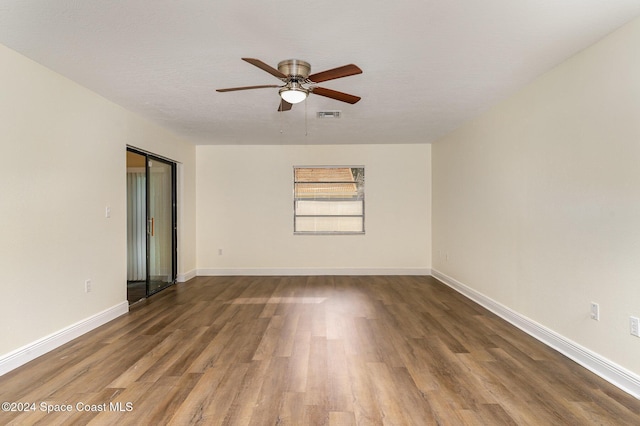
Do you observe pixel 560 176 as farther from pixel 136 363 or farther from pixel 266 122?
pixel 136 363

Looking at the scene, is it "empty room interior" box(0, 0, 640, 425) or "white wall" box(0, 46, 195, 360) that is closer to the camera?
"empty room interior" box(0, 0, 640, 425)

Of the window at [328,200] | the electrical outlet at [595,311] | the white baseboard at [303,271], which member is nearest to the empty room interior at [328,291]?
the electrical outlet at [595,311]

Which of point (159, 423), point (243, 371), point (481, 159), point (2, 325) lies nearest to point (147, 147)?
point (2, 325)

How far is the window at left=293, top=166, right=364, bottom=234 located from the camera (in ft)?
21.6

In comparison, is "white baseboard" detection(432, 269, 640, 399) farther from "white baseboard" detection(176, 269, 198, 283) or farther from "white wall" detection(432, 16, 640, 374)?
"white baseboard" detection(176, 269, 198, 283)

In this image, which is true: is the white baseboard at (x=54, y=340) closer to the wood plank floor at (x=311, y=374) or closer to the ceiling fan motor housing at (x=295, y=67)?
the wood plank floor at (x=311, y=374)

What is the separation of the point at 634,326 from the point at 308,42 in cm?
295

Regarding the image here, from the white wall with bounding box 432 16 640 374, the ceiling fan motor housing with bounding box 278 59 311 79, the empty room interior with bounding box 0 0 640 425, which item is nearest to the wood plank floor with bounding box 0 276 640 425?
the empty room interior with bounding box 0 0 640 425

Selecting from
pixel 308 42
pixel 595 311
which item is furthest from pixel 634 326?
pixel 308 42

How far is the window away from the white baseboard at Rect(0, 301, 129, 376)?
3.44 meters

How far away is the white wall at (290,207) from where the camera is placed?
654 centimetres

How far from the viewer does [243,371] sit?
2.60 metres

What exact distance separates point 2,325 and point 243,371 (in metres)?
1.82

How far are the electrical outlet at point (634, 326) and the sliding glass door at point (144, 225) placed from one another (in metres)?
5.10
